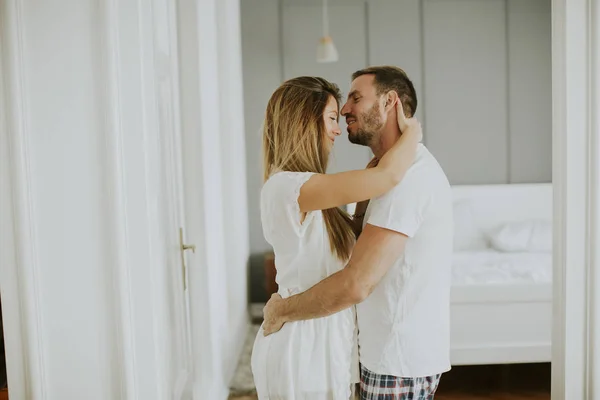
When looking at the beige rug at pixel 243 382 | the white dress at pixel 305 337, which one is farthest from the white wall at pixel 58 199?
the beige rug at pixel 243 382

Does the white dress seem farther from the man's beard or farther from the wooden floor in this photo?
the wooden floor

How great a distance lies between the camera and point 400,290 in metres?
1.45

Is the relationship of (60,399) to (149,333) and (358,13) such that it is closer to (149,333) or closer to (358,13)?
(149,333)

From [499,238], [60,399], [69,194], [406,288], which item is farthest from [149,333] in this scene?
[499,238]

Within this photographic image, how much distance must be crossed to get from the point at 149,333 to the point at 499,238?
2949mm

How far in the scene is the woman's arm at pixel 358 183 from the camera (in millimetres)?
1393

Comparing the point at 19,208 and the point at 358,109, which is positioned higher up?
the point at 358,109

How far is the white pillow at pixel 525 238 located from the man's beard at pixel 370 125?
2.52 m

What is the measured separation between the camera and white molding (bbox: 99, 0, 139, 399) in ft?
4.46

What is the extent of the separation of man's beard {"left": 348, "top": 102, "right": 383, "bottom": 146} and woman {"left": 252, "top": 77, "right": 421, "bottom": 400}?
7 cm
